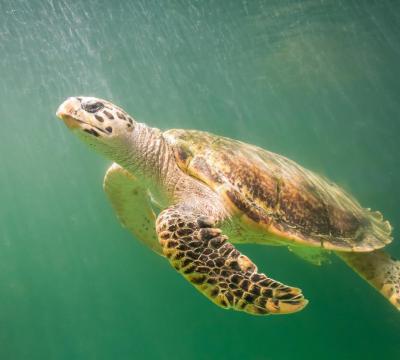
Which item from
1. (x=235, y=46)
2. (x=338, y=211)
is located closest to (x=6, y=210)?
(x=235, y=46)

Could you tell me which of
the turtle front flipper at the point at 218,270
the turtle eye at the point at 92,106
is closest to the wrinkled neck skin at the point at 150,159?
the turtle eye at the point at 92,106

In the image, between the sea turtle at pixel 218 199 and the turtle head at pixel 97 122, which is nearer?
the sea turtle at pixel 218 199

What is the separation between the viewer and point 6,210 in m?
46.0

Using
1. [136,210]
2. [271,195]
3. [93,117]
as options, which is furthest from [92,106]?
[271,195]

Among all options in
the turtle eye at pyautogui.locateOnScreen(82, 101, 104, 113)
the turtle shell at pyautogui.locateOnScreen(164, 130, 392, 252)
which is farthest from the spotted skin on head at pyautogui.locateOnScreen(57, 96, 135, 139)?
the turtle shell at pyautogui.locateOnScreen(164, 130, 392, 252)

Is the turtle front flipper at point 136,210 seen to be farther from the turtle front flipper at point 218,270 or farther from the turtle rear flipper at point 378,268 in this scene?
the turtle rear flipper at point 378,268

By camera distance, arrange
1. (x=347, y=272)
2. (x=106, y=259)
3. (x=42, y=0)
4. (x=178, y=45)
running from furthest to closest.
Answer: (x=106, y=259)
(x=178, y=45)
(x=347, y=272)
(x=42, y=0)

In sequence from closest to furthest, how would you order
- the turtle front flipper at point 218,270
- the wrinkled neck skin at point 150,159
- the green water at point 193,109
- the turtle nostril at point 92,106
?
the turtle front flipper at point 218,270 < the turtle nostril at point 92,106 < the wrinkled neck skin at point 150,159 < the green water at point 193,109

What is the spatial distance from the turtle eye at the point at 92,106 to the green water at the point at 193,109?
1061 centimetres

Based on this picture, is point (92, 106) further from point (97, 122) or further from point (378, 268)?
point (378, 268)

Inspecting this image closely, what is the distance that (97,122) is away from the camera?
2809 mm

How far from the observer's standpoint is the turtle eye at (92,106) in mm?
2850

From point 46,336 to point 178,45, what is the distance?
737 inches

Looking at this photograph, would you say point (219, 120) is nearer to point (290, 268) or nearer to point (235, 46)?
point (235, 46)
